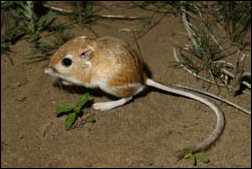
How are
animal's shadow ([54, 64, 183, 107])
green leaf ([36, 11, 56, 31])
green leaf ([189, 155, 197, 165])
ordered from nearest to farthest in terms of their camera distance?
green leaf ([189, 155, 197, 165]) → animal's shadow ([54, 64, 183, 107]) → green leaf ([36, 11, 56, 31])

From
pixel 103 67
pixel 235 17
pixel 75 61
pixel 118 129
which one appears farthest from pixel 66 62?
pixel 235 17

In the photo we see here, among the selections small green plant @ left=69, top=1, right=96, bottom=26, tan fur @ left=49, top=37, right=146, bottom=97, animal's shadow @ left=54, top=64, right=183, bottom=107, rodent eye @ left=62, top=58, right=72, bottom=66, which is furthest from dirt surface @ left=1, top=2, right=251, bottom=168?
small green plant @ left=69, top=1, right=96, bottom=26

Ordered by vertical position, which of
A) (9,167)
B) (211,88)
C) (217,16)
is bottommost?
(9,167)

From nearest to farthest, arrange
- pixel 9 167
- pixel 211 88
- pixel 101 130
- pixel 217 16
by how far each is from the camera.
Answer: pixel 9 167
pixel 101 130
pixel 211 88
pixel 217 16

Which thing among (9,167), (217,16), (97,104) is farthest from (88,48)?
(217,16)

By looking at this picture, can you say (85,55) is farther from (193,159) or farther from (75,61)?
(193,159)

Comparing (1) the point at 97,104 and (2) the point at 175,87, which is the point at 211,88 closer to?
(2) the point at 175,87

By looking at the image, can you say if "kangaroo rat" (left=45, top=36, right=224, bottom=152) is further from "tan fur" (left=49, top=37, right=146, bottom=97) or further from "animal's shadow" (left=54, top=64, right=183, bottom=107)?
"animal's shadow" (left=54, top=64, right=183, bottom=107)

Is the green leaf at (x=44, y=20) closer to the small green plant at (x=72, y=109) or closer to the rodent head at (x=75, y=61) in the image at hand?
the rodent head at (x=75, y=61)
